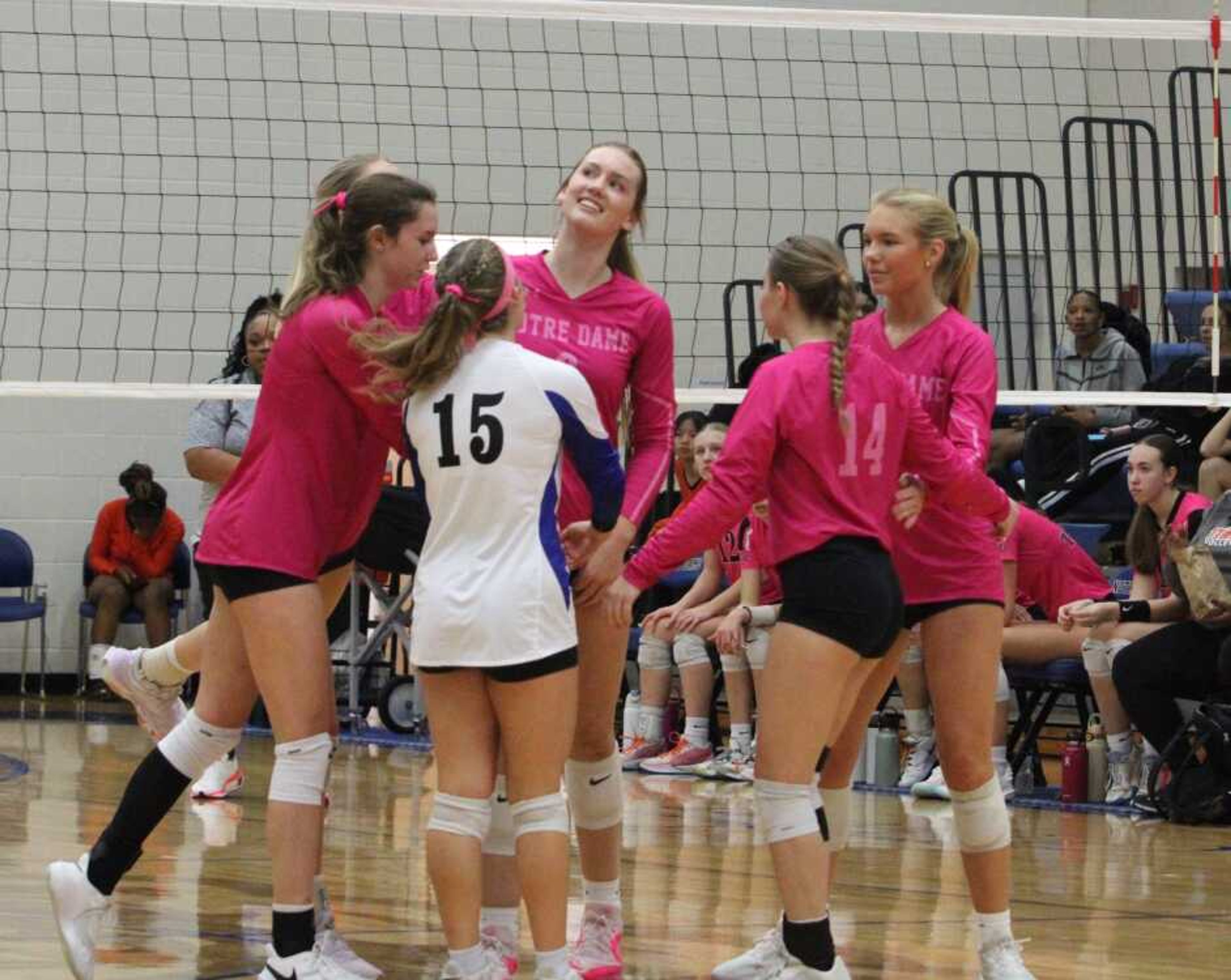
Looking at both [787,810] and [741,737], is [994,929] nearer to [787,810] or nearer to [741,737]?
[787,810]

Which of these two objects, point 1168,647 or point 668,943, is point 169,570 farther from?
point 668,943

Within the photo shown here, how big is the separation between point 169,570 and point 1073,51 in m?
6.54

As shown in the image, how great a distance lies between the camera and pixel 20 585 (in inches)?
454

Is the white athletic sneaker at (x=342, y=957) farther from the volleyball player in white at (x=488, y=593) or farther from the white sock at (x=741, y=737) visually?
the white sock at (x=741, y=737)

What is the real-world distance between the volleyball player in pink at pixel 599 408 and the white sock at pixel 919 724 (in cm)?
416

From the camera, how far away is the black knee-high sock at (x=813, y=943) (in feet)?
11.8

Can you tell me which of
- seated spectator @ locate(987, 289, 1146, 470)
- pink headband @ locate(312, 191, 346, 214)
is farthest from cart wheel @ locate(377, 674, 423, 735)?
pink headband @ locate(312, 191, 346, 214)

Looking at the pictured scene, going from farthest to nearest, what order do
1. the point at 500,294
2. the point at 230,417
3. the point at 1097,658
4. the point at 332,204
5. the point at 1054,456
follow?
1. the point at 1054,456
2. the point at 1097,658
3. the point at 230,417
4. the point at 332,204
5. the point at 500,294

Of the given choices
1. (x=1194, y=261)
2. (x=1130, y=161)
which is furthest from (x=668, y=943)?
(x=1194, y=261)

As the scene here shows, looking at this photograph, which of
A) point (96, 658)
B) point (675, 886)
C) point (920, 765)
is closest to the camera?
point (675, 886)

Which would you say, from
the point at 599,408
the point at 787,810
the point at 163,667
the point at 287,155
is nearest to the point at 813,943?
the point at 787,810

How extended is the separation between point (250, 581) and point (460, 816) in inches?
22.8

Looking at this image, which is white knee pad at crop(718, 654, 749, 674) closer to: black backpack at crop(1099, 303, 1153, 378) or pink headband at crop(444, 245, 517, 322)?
black backpack at crop(1099, 303, 1153, 378)

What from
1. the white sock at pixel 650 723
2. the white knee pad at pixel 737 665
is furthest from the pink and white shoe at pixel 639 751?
the white knee pad at pixel 737 665
